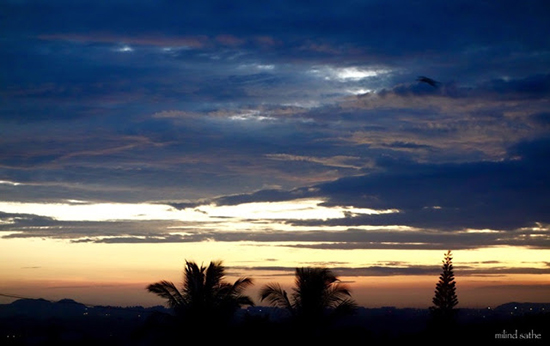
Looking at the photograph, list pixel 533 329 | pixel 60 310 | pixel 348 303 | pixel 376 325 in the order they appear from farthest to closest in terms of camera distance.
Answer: pixel 60 310 → pixel 376 325 → pixel 348 303 → pixel 533 329

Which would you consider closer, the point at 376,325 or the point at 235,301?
the point at 235,301

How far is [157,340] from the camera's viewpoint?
36.1 m

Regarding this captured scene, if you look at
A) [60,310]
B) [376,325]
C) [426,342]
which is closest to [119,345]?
[426,342]

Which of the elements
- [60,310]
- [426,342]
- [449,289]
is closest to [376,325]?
[449,289]

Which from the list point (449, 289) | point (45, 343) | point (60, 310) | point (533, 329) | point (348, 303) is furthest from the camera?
point (60, 310)

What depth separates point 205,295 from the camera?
35750mm

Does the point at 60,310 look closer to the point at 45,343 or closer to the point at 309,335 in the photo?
the point at 45,343

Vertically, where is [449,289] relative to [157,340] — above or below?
above

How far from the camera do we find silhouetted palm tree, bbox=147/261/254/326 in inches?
1399

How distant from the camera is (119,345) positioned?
40.8m

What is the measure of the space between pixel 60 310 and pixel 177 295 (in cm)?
12843

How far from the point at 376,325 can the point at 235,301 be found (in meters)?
29.3

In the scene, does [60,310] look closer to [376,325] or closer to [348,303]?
[376,325]

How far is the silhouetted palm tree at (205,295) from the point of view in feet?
117
